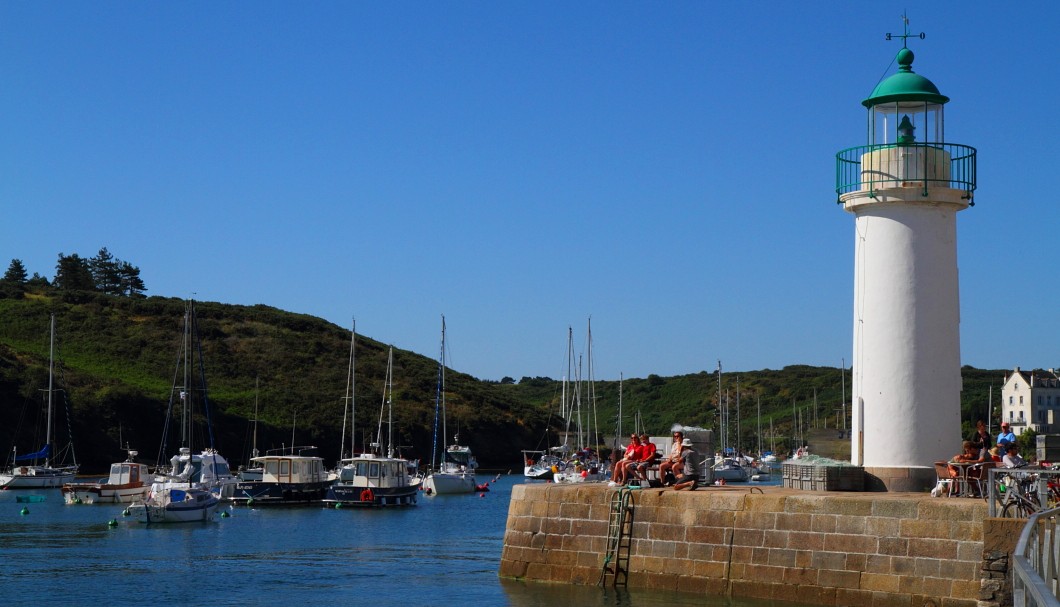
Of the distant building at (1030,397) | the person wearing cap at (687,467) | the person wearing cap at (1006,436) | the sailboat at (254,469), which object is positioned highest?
the distant building at (1030,397)

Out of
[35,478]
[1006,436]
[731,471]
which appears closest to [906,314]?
[1006,436]

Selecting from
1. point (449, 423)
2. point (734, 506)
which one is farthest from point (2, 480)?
point (734, 506)

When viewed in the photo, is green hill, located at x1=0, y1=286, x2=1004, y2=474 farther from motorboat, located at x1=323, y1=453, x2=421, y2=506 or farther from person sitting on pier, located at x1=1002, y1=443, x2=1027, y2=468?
person sitting on pier, located at x1=1002, y1=443, x2=1027, y2=468

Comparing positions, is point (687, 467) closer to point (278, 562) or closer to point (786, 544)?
point (786, 544)

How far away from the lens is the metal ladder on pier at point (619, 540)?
19.9 metres

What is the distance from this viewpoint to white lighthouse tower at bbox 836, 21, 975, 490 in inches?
785

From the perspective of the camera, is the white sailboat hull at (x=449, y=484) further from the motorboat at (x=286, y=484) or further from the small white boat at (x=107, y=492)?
the small white boat at (x=107, y=492)

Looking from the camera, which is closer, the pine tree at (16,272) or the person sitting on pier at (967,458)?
the person sitting on pier at (967,458)

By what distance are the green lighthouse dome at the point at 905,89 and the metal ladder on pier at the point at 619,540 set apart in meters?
7.55

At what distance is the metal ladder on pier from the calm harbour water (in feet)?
0.95

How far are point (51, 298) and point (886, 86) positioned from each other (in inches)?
3835

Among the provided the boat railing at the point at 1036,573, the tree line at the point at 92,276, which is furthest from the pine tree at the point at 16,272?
the boat railing at the point at 1036,573

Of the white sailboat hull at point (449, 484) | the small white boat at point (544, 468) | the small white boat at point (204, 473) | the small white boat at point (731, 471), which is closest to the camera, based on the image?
the small white boat at point (204, 473)

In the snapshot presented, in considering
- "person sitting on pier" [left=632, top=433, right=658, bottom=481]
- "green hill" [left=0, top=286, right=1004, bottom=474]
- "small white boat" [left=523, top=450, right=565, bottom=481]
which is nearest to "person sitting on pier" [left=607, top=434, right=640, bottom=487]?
"person sitting on pier" [left=632, top=433, right=658, bottom=481]
